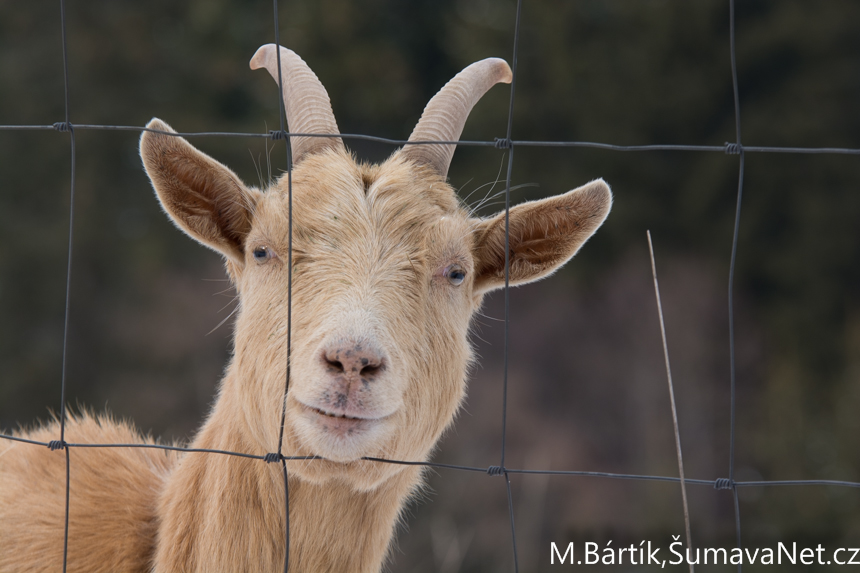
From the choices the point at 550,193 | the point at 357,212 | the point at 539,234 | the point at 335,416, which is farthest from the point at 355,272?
the point at 550,193

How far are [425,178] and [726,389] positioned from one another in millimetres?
15083

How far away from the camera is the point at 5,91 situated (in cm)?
1627

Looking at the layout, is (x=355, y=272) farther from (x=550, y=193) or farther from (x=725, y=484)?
(x=550, y=193)

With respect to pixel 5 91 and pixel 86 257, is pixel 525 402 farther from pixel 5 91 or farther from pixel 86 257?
pixel 5 91

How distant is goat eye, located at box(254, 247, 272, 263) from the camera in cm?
304

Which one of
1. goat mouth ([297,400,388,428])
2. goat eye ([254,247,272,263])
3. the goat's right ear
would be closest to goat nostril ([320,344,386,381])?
goat mouth ([297,400,388,428])

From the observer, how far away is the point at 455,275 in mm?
3154

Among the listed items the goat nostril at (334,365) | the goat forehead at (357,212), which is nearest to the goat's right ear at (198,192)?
the goat forehead at (357,212)

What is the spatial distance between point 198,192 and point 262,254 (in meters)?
0.36

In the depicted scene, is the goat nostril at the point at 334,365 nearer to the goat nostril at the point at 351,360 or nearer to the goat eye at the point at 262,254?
the goat nostril at the point at 351,360

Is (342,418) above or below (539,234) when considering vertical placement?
below

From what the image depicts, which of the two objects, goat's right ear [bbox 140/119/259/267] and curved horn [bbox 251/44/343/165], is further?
curved horn [bbox 251/44/343/165]

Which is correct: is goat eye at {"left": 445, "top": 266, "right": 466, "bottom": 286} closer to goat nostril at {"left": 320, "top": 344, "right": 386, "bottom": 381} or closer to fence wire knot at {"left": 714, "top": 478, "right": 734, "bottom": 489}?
goat nostril at {"left": 320, "top": 344, "right": 386, "bottom": 381}

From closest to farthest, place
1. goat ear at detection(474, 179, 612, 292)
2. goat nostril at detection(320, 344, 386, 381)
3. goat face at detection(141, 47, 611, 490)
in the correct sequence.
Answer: goat nostril at detection(320, 344, 386, 381), goat face at detection(141, 47, 611, 490), goat ear at detection(474, 179, 612, 292)
